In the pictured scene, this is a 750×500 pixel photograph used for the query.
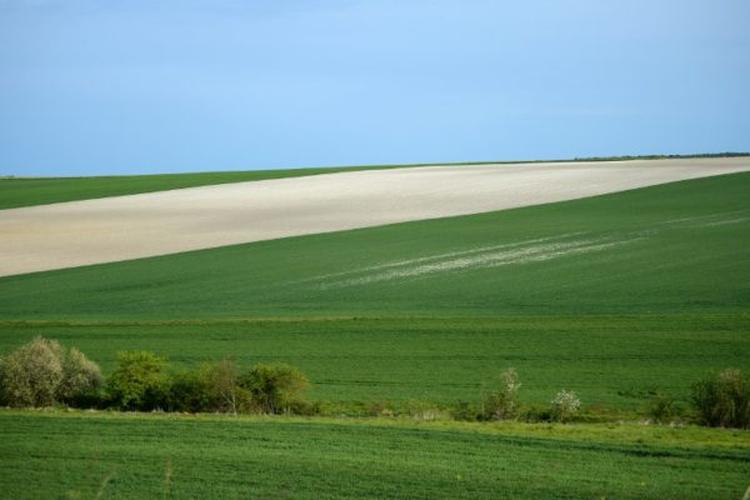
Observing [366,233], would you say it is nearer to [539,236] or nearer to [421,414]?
[539,236]

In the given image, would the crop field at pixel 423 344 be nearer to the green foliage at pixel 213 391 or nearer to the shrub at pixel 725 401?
the shrub at pixel 725 401

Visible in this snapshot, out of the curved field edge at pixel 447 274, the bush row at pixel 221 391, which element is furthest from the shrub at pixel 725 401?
the curved field edge at pixel 447 274

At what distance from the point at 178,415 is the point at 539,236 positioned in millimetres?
26527

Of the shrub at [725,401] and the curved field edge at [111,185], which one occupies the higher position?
the curved field edge at [111,185]

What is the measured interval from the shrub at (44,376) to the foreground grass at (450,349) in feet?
7.61

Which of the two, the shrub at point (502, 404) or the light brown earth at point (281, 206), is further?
the light brown earth at point (281, 206)

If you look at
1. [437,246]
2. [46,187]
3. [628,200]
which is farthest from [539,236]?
[46,187]

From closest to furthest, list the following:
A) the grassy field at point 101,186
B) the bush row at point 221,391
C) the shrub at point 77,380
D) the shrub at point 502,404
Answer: the bush row at point 221,391 < the shrub at point 502,404 < the shrub at point 77,380 < the grassy field at point 101,186

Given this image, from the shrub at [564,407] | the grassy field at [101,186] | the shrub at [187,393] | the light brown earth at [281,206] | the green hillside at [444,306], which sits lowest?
the shrub at [564,407]

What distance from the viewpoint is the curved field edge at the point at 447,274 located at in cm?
3080

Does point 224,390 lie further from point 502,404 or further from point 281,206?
point 281,206

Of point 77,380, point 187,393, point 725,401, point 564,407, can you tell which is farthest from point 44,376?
point 725,401

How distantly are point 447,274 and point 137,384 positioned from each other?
1665 centimetres

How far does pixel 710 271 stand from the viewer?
33438 millimetres
